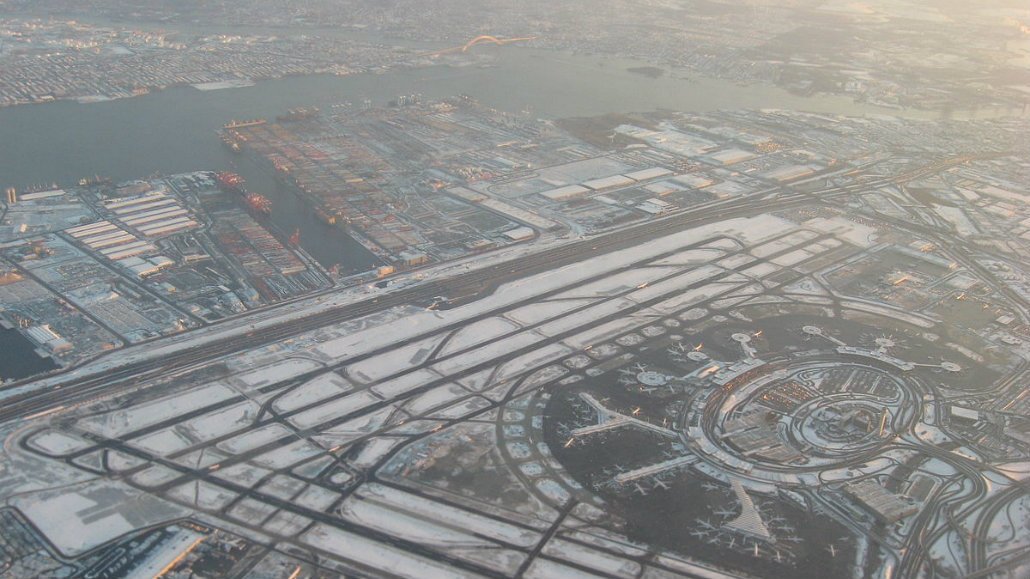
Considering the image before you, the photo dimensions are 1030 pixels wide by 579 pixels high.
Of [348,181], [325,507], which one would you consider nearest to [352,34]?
[348,181]

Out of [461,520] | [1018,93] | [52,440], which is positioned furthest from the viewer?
[1018,93]

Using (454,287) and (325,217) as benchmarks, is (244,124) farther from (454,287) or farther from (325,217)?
(454,287)

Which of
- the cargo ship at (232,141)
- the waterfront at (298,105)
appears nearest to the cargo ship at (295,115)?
the waterfront at (298,105)

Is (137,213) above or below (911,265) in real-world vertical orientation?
above

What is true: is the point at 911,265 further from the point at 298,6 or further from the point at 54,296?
the point at 298,6

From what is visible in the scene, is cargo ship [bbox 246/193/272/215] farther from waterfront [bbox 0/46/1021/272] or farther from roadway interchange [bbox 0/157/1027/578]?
roadway interchange [bbox 0/157/1027/578]

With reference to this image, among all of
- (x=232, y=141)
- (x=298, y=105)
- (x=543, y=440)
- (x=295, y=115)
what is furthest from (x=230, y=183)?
(x=543, y=440)

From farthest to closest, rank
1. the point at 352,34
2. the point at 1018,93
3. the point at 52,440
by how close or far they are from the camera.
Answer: the point at 352,34 < the point at 1018,93 < the point at 52,440
